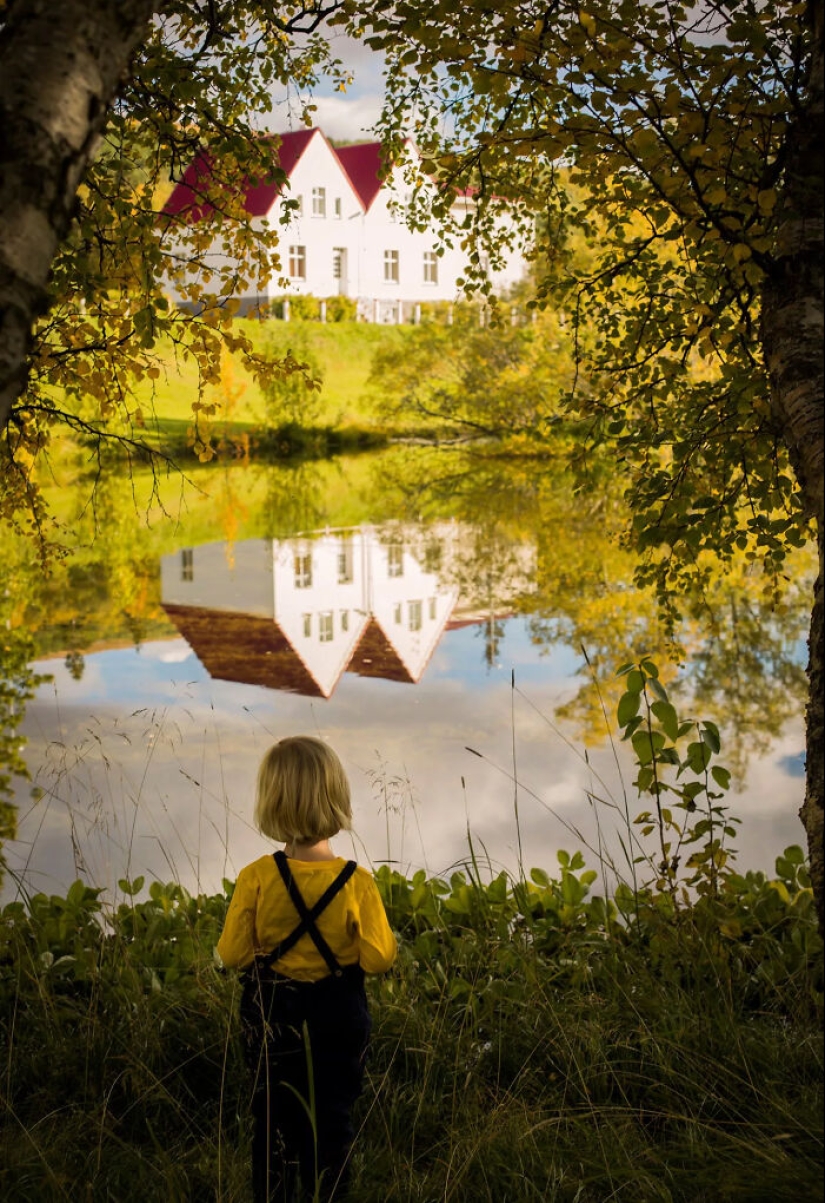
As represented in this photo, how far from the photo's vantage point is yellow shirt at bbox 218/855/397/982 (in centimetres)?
260

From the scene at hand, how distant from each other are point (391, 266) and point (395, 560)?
3599 cm

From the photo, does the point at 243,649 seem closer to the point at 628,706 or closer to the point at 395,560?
the point at 395,560

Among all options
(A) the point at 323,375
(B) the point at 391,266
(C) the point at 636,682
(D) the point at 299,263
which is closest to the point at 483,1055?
(C) the point at 636,682

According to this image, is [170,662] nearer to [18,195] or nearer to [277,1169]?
[277,1169]

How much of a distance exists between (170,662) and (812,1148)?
9159 millimetres

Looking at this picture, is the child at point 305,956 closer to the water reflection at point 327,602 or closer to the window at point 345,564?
the water reflection at point 327,602

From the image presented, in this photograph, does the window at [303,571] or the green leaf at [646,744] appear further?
the window at [303,571]

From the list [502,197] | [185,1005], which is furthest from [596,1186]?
[502,197]

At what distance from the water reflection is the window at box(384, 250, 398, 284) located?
3298 cm

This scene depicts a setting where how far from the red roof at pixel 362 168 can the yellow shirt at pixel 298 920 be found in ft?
155

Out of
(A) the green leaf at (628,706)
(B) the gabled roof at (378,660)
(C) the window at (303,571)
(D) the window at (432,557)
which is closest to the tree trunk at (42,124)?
(A) the green leaf at (628,706)

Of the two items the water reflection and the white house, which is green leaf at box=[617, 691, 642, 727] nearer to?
the water reflection

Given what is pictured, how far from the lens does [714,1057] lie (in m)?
3.09

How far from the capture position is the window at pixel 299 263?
45.4m
